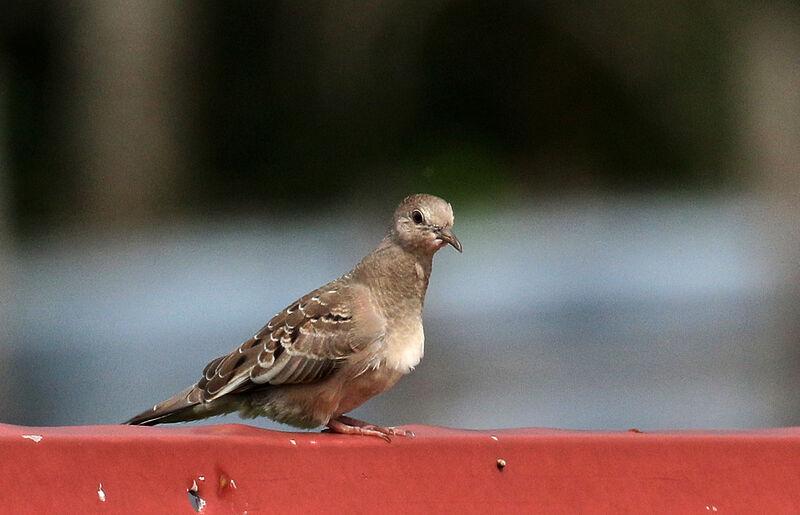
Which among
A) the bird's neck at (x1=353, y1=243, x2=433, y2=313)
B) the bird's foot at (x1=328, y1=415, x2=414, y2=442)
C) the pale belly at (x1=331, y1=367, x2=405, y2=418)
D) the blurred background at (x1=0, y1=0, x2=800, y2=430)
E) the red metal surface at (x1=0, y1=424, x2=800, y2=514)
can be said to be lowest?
the red metal surface at (x1=0, y1=424, x2=800, y2=514)

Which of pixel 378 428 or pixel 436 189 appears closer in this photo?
pixel 378 428

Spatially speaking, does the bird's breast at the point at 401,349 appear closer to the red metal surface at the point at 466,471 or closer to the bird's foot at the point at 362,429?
the bird's foot at the point at 362,429

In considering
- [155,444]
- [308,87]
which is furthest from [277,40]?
[155,444]

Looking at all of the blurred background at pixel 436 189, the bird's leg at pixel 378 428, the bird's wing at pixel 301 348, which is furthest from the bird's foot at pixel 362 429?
the blurred background at pixel 436 189

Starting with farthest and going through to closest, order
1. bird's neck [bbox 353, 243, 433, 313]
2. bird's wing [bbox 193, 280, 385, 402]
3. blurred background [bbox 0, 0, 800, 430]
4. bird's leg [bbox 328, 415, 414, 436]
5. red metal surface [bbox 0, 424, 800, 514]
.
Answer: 1. blurred background [bbox 0, 0, 800, 430]
2. bird's neck [bbox 353, 243, 433, 313]
3. bird's wing [bbox 193, 280, 385, 402]
4. bird's leg [bbox 328, 415, 414, 436]
5. red metal surface [bbox 0, 424, 800, 514]

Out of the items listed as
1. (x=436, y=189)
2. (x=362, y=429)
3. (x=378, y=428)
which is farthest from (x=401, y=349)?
(x=436, y=189)

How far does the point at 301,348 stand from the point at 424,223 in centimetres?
A: 52

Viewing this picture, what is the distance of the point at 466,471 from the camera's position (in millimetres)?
1869

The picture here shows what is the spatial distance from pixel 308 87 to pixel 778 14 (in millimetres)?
3979

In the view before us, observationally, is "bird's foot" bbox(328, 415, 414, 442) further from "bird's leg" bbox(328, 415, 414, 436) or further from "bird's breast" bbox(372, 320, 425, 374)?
"bird's breast" bbox(372, 320, 425, 374)

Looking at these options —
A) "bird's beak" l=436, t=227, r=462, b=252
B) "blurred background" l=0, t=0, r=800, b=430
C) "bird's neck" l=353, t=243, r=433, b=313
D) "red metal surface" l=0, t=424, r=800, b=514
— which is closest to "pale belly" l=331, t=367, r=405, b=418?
"bird's neck" l=353, t=243, r=433, b=313

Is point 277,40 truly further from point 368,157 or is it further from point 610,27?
point 610,27

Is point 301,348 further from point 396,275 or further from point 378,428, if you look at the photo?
point 378,428

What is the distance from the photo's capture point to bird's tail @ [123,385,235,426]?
284cm
